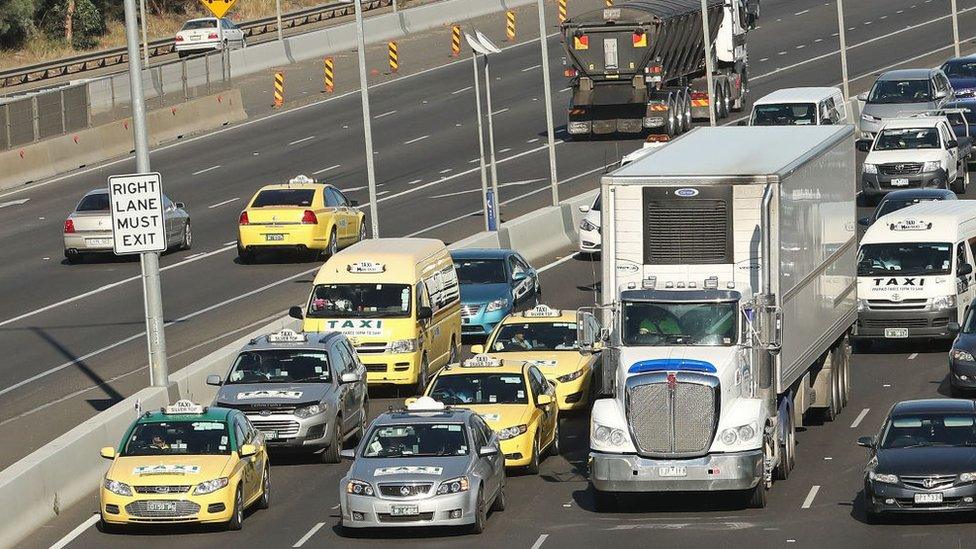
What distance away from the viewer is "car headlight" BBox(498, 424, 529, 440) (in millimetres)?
26328

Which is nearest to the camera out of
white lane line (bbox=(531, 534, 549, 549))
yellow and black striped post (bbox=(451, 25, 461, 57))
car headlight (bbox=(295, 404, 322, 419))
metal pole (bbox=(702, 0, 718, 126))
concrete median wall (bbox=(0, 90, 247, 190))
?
white lane line (bbox=(531, 534, 549, 549))

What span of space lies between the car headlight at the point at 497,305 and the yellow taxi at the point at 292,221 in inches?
290

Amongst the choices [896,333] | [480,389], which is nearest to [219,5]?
[896,333]

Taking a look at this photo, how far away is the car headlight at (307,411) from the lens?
27.2 m

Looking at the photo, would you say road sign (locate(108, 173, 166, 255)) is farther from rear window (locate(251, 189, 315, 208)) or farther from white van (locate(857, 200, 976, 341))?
rear window (locate(251, 189, 315, 208))

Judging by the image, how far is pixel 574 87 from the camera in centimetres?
5997

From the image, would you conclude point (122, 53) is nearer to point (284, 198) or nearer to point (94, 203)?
point (94, 203)

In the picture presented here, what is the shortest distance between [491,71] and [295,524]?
51.8 m

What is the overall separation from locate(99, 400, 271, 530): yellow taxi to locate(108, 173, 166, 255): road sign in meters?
5.17

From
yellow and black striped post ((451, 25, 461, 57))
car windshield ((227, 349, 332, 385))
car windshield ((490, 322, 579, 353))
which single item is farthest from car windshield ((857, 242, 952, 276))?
yellow and black striped post ((451, 25, 461, 57))

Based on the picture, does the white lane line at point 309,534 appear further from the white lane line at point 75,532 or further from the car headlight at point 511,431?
the car headlight at point 511,431

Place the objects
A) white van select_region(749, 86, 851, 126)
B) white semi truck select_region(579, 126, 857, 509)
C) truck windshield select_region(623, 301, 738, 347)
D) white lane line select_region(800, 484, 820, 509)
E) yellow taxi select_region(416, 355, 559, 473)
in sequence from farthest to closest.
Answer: white van select_region(749, 86, 851, 126) < yellow taxi select_region(416, 355, 559, 473) < truck windshield select_region(623, 301, 738, 347) < white lane line select_region(800, 484, 820, 509) < white semi truck select_region(579, 126, 857, 509)

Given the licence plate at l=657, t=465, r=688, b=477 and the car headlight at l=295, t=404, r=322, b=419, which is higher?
the car headlight at l=295, t=404, r=322, b=419

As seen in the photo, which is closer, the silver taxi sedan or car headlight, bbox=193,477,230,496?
the silver taxi sedan
